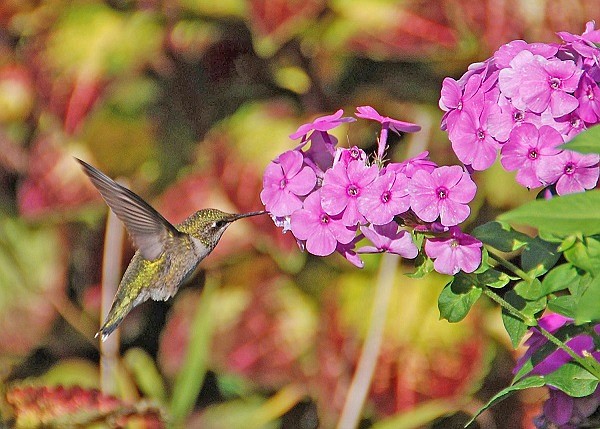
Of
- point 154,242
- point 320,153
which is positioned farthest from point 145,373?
point 320,153

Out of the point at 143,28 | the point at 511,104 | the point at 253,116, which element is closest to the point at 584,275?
the point at 511,104

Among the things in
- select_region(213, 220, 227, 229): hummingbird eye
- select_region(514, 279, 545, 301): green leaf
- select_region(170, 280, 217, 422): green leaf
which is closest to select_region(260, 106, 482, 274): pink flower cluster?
select_region(514, 279, 545, 301): green leaf

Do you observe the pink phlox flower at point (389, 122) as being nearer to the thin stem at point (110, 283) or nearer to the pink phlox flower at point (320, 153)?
the pink phlox flower at point (320, 153)

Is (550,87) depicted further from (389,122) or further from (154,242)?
(154,242)

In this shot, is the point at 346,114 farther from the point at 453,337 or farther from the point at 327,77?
the point at 453,337

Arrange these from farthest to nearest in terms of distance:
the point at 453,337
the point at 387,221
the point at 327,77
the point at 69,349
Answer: the point at 69,349 → the point at 327,77 → the point at 453,337 → the point at 387,221

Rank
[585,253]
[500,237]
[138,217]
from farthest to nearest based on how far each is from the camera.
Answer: [138,217] → [500,237] → [585,253]
